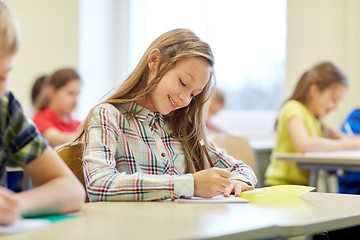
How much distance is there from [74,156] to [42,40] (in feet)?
13.5

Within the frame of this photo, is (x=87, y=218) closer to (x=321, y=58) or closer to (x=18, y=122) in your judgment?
(x=18, y=122)

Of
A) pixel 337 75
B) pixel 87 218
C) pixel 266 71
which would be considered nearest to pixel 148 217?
pixel 87 218

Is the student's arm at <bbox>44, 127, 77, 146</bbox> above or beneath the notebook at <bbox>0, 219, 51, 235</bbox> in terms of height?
beneath

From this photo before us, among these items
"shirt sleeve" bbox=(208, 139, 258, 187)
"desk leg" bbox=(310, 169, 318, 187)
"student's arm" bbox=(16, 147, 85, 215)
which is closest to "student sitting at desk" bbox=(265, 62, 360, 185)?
"desk leg" bbox=(310, 169, 318, 187)

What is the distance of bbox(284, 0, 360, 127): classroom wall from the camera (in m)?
4.17

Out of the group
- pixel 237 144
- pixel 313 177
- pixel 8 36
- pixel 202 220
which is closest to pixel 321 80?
pixel 313 177

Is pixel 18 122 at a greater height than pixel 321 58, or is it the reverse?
pixel 18 122

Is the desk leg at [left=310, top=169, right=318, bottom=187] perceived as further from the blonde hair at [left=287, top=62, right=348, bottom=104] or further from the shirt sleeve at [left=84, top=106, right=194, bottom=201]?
the shirt sleeve at [left=84, top=106, right=194, bottom=201]

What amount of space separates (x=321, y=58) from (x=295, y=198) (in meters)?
3.14

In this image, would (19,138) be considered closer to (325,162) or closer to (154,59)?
(154,59)

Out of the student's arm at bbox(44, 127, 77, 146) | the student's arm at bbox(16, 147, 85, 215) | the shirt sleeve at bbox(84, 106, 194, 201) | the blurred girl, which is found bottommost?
the student's arm at bbox(44, 127, 77, 146)

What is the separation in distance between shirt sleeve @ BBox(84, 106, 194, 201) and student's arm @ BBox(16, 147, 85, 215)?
186 millimetres

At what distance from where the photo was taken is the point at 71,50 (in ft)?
17.4

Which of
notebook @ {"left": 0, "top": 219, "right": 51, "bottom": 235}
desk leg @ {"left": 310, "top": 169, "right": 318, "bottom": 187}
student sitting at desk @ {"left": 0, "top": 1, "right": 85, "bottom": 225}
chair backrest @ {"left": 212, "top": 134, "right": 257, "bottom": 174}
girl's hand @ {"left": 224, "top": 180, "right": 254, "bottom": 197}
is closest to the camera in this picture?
notebook @ {"left": 0, "top": 219, "right": 51, "bottom": 235}
